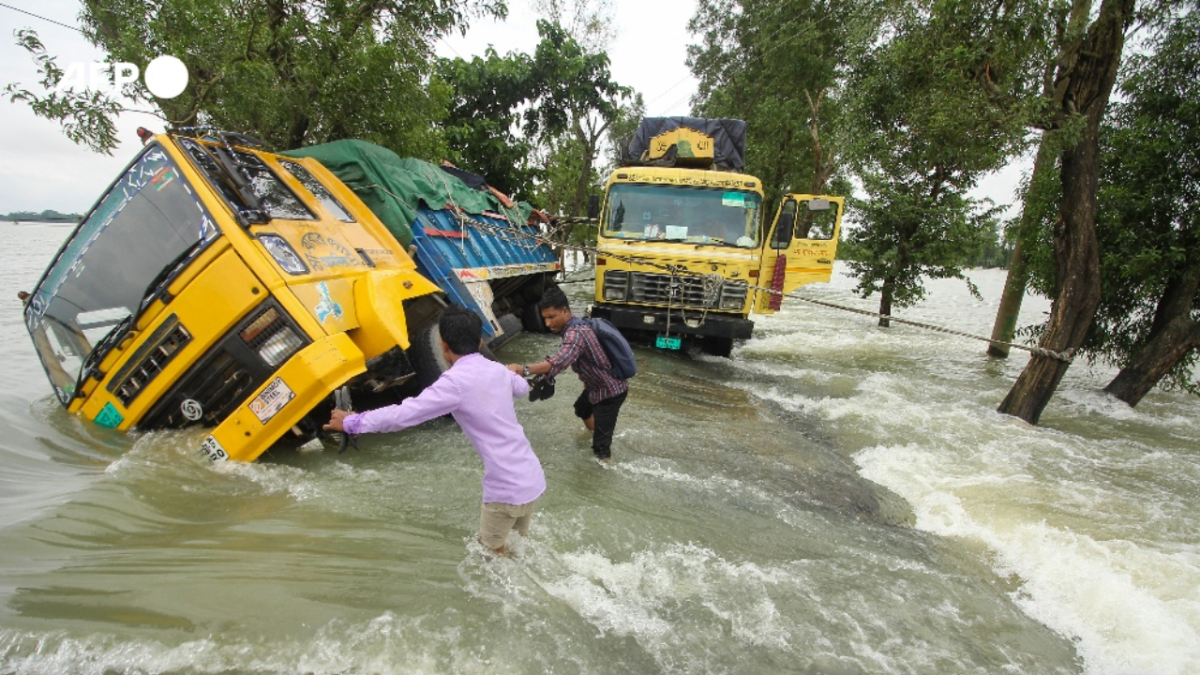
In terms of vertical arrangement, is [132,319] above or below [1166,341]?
below

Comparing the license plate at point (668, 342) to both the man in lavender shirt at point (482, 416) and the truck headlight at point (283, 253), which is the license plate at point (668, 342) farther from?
the man in lavender shirt at point (482, 416)

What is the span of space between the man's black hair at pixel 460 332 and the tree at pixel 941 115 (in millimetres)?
5597

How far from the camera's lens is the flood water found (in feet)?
8.51

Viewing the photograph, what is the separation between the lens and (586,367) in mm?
4625

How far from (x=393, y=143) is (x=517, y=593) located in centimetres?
750

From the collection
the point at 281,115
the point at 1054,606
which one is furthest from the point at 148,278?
the point at 1054,606

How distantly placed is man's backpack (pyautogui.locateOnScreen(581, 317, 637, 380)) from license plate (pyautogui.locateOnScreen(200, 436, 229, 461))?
2.41m

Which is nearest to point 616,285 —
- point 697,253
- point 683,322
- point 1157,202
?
point 683,322

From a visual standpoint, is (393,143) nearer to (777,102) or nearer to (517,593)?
(517,593)

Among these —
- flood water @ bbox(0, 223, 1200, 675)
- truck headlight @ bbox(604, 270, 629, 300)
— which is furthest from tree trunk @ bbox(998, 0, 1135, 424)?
truck headlight @ bbox(604, 270, 629, 300)

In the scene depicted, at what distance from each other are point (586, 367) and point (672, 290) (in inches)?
164

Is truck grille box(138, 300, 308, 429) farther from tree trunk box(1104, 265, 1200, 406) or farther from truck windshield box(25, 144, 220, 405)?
tree trunk box(1104, 265, 1200, 406)

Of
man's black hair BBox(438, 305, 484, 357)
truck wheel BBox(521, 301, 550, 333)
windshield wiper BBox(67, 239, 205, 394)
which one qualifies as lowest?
truck wheel BBox(521, 301, 550, 333)

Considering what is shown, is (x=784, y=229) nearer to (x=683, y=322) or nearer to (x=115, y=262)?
(x=683, y=322)
